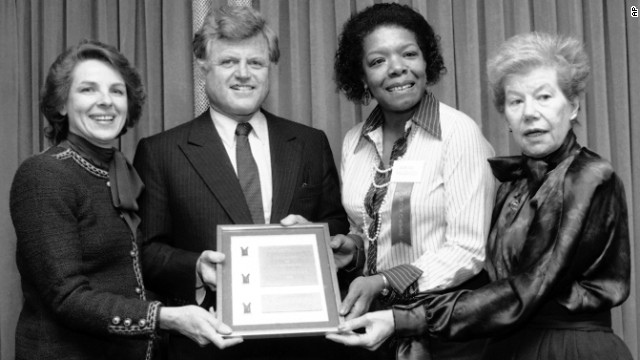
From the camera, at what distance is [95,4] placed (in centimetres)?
316

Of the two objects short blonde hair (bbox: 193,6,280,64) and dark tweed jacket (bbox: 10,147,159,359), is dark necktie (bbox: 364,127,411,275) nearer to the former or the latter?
short blonde hair (bbox: 193,6,280,64)

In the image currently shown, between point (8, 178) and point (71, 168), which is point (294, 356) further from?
point (8, 178)

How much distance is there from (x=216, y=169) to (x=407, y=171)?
0.64m

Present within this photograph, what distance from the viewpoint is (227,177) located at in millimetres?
2236

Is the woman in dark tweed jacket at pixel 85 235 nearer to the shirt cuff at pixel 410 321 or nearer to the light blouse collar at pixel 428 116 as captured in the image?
the shirt cuff at pixel 410 321

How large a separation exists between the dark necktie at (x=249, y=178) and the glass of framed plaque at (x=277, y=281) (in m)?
0.15

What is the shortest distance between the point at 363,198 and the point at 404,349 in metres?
0.55

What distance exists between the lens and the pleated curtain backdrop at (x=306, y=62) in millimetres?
3096

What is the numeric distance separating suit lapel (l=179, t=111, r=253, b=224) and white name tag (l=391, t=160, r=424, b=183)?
0.51 meters

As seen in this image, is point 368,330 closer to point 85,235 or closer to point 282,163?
point 282,163

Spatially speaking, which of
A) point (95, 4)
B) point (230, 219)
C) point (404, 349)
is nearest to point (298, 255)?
point (230, 219)

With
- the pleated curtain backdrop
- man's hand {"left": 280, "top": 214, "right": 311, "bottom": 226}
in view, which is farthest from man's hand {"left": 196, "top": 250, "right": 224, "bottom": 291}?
the pleated curtain backdrop

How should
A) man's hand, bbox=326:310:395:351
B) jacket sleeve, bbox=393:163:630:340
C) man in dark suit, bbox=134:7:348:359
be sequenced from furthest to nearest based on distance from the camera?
man in dark suit, bbox=134:7:348:359 → man's hand, bbox=326:310:395:351 → jacket sleeve, bbox=393:163:630:340

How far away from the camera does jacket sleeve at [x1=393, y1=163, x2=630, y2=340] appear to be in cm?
Result: 177
